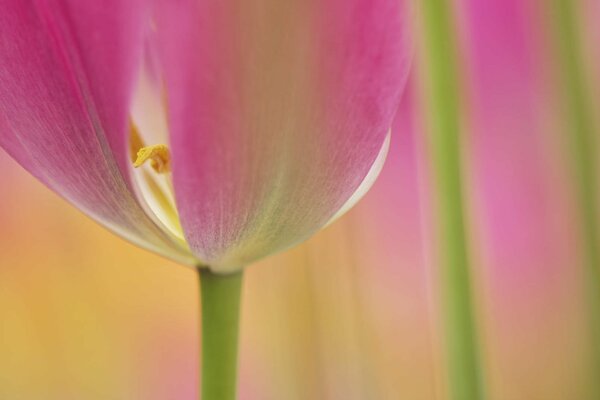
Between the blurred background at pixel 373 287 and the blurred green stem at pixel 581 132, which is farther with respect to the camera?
the blurred background at pixel 373 287

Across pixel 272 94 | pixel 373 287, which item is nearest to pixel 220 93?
pixel 272 94

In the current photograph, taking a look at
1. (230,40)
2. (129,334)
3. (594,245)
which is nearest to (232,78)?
(230,40)

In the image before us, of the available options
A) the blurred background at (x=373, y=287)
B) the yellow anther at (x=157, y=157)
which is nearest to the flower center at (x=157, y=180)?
the yellow anther at (x=157, y=157)

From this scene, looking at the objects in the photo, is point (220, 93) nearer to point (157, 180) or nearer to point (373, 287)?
point (157, 180)

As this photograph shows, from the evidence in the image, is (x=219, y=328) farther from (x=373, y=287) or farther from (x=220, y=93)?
(x=373, y=287)

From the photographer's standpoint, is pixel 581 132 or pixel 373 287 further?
pixel 373 287

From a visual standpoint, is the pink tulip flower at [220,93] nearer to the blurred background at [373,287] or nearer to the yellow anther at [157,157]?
the yellow anther at [157,157]

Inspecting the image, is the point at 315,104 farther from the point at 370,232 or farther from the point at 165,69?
the point at 370,232
